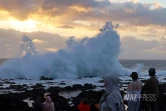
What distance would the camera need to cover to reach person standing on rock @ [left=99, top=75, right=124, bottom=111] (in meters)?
4.50

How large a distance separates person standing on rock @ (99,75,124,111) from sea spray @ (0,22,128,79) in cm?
4367

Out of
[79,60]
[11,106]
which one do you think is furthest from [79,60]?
[11,106]

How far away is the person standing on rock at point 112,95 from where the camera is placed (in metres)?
4.50

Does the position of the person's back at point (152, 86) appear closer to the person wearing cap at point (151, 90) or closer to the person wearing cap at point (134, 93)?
the person wearing cap at point (151, 90)

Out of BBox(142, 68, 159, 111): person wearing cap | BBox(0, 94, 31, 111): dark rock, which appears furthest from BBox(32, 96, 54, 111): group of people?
BBox(0, 94, 31, 111): dark rock

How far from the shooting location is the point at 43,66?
50.4 m

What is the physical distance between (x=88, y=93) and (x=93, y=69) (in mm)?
30949

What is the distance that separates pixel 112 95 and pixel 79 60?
158 feet

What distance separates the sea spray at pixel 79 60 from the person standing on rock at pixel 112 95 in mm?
43671

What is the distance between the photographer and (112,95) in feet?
15.0

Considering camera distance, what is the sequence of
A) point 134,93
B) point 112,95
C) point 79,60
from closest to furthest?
point 112,95 < point 134,93 < point 79,60
